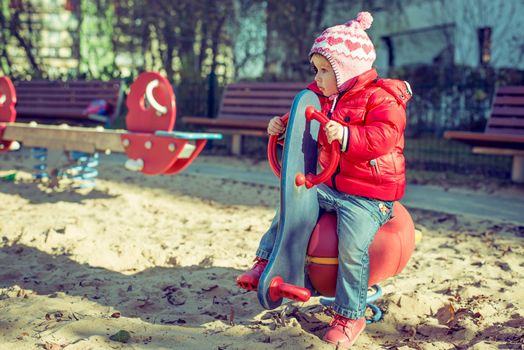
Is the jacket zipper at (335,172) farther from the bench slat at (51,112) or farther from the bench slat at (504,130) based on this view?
the bench slat at (51,112)

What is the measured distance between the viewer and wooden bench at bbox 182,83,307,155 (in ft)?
27.8

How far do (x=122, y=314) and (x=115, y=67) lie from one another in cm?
1243

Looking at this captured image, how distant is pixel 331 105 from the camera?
8.96 ft

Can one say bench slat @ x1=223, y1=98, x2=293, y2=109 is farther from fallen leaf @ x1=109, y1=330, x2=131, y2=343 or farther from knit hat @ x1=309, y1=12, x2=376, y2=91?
fallen leaf @ x1=109, y1=330, x2=131, y2=343

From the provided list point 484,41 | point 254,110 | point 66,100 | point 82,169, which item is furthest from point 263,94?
point 484,41

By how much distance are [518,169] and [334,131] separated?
5161 mm

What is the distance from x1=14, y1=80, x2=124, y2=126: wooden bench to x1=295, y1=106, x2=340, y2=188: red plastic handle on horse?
5.82 m

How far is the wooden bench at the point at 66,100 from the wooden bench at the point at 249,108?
1.25 m

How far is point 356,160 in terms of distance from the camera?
8.51ft

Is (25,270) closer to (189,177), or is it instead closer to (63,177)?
(63,177)

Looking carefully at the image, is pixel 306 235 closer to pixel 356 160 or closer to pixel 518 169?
pixel 356 160

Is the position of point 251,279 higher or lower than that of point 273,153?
lower

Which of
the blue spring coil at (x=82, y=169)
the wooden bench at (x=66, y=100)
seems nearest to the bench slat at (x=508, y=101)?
the blue spring coil at (x=82, y=169)

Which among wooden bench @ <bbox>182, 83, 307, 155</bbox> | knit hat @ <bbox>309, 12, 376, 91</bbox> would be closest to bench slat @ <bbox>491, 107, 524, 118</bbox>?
wooden bench @ <bbox>182, 83, 307, 155</bbox>
